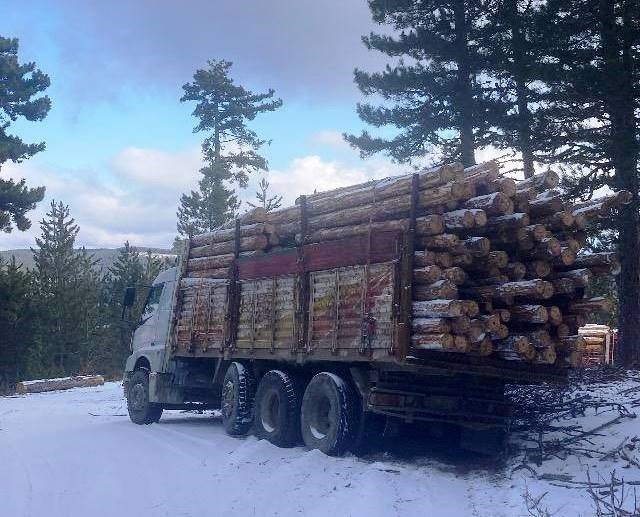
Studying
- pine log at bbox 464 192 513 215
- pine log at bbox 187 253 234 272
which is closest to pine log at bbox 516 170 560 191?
pine log at bbox 464 192 513 215

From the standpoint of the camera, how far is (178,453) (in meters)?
10.9

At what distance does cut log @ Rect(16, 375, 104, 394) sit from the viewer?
26.9 m

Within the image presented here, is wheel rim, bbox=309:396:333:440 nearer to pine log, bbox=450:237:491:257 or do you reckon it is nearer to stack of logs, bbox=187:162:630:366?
stack of logs, bbox=187:162:630:366

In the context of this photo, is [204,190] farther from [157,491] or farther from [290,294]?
[157,491]

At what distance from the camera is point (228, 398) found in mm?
12625

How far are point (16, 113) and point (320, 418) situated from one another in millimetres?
27272

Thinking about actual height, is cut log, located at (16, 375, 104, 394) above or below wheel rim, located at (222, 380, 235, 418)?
below

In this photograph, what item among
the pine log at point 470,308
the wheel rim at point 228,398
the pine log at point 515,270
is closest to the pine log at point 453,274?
the pine log at point 470,308

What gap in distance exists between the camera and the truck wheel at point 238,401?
1219 cm

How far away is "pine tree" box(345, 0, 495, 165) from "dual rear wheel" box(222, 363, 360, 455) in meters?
10.1

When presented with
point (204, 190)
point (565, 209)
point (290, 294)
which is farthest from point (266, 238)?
point (204, 190)

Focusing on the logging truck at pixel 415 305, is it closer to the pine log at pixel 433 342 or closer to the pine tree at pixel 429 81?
→ the pine log at pixel 433 342

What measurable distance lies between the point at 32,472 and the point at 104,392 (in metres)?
15.1

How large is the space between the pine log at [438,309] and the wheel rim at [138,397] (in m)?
7.81
